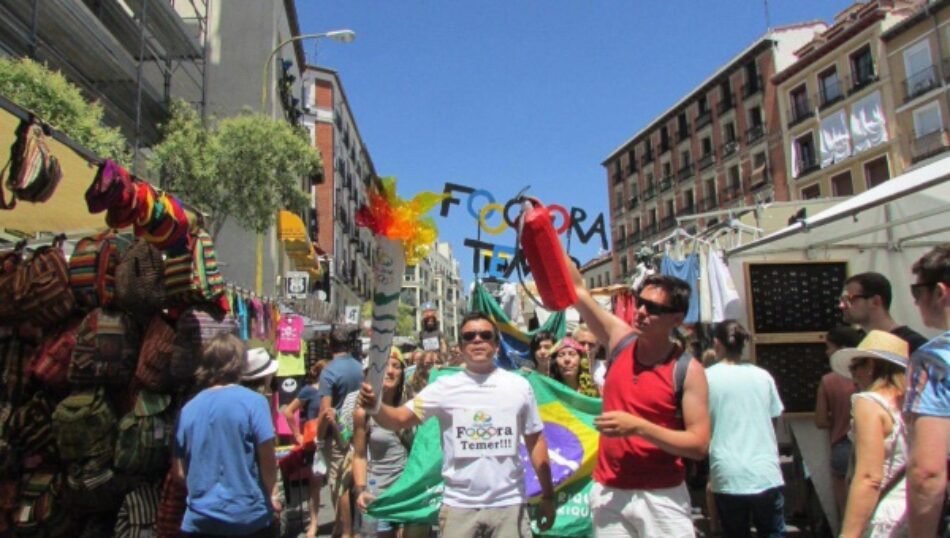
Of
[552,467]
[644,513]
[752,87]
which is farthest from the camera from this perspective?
[752,87]

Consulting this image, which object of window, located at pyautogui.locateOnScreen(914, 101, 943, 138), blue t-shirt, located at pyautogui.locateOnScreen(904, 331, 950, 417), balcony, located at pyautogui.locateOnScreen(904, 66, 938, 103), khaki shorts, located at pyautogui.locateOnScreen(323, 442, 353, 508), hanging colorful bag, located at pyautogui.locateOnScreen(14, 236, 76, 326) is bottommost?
khaki shorts, located at pyautogui.locateOnScreen(323, 442, 353, 508)

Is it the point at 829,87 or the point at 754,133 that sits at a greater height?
the point at 829,87

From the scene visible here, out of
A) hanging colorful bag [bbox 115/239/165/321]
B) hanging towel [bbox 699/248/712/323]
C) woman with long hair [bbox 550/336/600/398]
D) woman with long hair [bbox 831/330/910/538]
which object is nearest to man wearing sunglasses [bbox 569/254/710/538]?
woman with long hair [bbox 831/330/910/538]

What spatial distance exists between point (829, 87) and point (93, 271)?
37516 mm

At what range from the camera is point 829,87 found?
34.8 metres

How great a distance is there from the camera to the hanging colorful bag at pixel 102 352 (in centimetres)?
394

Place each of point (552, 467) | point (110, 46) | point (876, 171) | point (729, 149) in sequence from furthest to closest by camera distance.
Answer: point (729, 149), point (876, 171), point (110, 46), point (552, 467)

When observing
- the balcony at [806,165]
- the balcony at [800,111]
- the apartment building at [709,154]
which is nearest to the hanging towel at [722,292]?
the apartment building at [709,154]

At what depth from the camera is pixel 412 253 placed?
3367mm

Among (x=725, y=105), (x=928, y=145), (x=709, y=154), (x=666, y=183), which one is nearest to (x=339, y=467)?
(x=928, y=145)

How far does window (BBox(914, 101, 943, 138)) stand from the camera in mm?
28734

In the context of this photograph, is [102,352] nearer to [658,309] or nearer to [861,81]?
[658,309]

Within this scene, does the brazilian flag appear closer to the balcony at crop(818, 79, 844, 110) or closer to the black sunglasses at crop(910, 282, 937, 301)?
the black sunglasses at crop(910, 282, 937, 301)

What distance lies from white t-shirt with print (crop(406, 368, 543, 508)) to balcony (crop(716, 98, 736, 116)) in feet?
147
